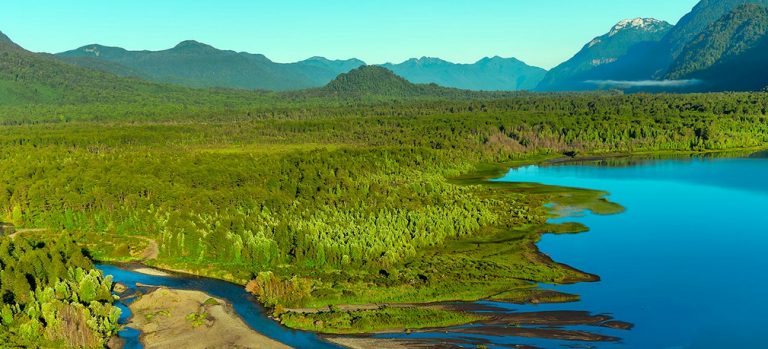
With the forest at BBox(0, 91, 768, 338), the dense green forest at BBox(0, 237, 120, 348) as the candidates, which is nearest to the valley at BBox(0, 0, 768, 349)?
the dense green forest at BBox(0, 237, 120, 348)

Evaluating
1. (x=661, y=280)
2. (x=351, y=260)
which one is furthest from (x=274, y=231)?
(x=661, y=280)

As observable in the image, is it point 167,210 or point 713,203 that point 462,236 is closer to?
point 167,210

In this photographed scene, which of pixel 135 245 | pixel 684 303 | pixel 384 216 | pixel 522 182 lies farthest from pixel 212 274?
pixel 522 182

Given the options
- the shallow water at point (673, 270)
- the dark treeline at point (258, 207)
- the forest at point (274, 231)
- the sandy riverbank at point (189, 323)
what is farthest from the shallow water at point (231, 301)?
the shallow water at point (673, 270)

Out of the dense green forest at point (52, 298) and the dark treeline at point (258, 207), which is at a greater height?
the dark treeline at point (258, 207)

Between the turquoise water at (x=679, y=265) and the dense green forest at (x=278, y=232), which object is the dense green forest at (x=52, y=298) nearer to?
the dense green forest at (x=278, y=232)
